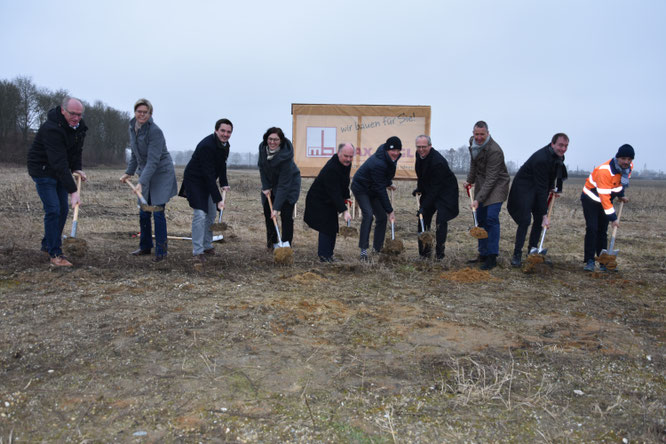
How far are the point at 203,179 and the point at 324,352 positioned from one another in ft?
10.9

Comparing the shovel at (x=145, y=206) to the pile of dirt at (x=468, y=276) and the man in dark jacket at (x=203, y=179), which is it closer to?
the man in dark jacket at (x=203, y=179)

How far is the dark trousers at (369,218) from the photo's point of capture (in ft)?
21.4

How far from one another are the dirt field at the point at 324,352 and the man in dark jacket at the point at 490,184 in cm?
37

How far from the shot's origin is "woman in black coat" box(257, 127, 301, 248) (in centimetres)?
639

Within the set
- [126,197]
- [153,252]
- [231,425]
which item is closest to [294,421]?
[231,425]

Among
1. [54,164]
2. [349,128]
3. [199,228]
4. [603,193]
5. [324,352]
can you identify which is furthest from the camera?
[349,128]

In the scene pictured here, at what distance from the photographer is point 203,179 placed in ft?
20.1

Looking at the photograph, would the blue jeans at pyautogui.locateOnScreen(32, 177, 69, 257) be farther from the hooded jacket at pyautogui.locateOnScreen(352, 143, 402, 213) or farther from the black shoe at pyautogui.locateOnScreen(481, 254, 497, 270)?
the black shoe at pyautogui.locateOnScreen(481, 254, 497, 270)

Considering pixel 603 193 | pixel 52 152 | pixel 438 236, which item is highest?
pixel 52 152

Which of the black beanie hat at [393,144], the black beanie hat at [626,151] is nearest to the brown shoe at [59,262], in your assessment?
the black beanie hat at [393,144]

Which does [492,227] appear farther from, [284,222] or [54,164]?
[54,164]

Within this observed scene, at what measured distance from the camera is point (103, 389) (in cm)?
286

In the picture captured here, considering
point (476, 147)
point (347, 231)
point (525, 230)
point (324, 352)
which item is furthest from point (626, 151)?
point (324, 352)

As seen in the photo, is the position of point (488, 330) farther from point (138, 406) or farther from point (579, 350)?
point (138, 406)
